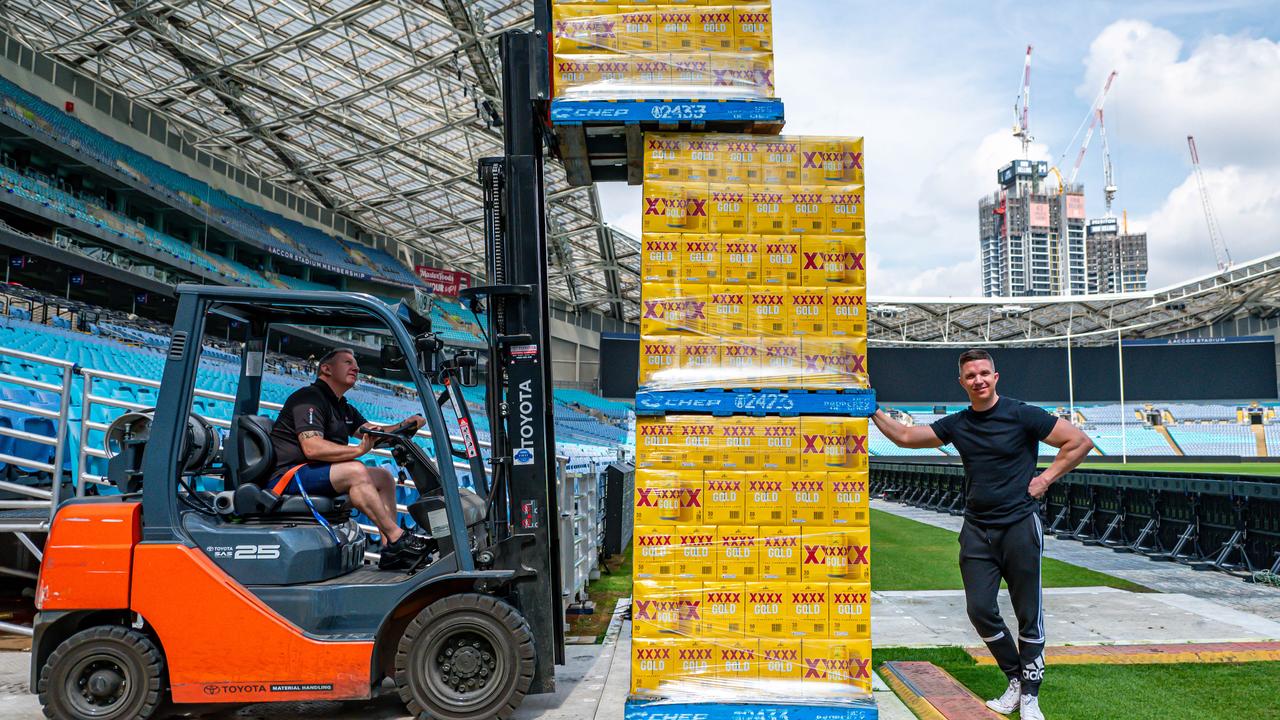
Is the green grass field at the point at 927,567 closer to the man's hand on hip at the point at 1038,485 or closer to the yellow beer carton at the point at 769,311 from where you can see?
the man's hand on hip at the point at 1038,485

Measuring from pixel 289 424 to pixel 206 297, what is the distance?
0.82 m

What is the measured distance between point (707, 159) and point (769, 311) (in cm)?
84

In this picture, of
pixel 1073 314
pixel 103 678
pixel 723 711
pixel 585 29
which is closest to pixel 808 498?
pixel 723 711

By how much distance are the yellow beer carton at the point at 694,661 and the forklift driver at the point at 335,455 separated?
169 centimetres

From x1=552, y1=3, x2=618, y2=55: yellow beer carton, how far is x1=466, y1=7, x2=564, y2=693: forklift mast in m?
0.31

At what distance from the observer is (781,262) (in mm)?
4516

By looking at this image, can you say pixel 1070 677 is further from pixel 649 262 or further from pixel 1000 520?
pixel 649 262

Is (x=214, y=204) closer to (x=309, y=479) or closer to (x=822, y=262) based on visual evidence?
(x=309, y=479)

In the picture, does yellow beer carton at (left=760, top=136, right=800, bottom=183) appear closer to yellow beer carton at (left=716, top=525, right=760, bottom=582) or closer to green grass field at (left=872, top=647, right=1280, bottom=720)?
yellow beer carton at (left=716, top=525, right=760, bottom=582)

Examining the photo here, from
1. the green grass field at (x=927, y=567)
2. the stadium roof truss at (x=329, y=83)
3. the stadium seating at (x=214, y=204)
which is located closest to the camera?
the green grass field at (x=927, y=567)

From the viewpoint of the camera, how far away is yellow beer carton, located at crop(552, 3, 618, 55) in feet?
15.7

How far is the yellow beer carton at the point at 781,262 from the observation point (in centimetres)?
452

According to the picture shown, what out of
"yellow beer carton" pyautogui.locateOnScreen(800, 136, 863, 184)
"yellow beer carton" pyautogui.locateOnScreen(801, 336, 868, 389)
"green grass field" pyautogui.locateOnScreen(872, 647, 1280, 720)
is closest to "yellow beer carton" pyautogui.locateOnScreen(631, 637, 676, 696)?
"yellow beer carton" pyautogui.locateOnScreen(801, 336, 868, 389)

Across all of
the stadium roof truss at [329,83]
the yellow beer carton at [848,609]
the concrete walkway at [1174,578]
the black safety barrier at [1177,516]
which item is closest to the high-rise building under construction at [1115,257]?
the stadium roof truss at [329,83]
